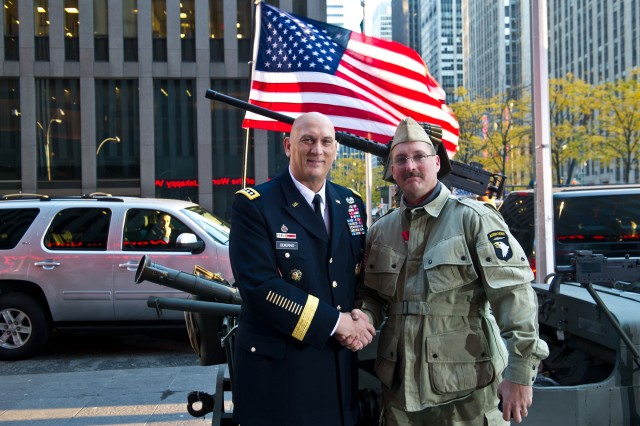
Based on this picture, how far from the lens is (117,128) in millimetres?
31234

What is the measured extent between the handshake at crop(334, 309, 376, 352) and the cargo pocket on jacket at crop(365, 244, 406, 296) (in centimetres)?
20

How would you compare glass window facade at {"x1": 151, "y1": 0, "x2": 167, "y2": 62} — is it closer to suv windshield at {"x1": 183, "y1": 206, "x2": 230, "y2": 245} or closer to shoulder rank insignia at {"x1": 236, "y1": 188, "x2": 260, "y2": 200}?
suv windshield at {"x1": 183, "y1": 206, "x2": 230, "y2": 245}

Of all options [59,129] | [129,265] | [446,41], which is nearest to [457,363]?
[129,265]

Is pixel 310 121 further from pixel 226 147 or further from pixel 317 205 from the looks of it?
pixel 226 147

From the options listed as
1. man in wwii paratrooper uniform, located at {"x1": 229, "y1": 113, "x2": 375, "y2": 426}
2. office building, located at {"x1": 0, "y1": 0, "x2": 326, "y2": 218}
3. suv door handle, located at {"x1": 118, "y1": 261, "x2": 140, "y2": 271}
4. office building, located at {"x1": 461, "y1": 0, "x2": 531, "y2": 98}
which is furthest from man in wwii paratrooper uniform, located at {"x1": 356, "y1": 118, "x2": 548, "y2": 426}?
office building, located at {"x1": 461, "y1": 0, "x2": 531, "y2": 98}

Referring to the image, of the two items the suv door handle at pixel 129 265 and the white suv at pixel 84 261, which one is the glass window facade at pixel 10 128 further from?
the suv door handle at pixel 129 265

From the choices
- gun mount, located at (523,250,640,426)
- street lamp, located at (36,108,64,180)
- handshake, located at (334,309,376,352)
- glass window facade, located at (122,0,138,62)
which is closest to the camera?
handshake, located at (334,309,376,352)

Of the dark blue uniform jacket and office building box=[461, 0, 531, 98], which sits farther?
office building box=[461, 0, 531, 98]

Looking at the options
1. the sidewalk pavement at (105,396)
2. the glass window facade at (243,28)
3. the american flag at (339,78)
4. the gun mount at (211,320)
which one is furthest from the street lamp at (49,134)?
the gun mount at (211,320)

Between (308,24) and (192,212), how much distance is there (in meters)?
2.90

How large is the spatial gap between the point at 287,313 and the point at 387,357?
0.53m

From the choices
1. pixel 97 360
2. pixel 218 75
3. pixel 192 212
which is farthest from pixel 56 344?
pixel 218 75

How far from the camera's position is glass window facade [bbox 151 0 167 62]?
31297 mm

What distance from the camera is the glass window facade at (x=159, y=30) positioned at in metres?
31.3
